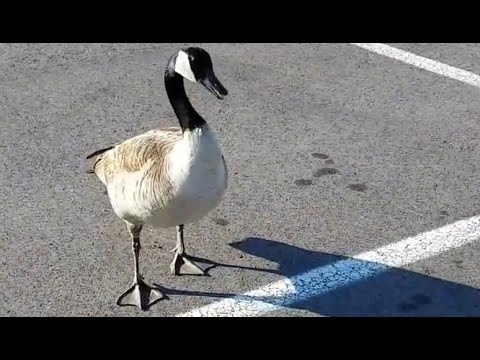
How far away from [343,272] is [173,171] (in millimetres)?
1272

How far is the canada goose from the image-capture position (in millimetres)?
4469

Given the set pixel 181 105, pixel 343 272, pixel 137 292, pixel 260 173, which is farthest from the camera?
pixel 260 173

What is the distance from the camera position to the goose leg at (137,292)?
4.73 metres

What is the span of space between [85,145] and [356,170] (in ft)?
6.87

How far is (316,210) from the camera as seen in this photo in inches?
223

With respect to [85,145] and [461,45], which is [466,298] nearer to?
[85,145]

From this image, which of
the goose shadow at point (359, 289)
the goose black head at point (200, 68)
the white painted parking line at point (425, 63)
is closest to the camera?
the goose black head at point (200, 68)

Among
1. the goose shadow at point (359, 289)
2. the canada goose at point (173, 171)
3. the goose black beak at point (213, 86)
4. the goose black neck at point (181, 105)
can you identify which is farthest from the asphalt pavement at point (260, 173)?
the goose black beak at point (213, 86)

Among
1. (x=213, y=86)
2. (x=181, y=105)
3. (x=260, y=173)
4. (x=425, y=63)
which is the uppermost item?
(x=213, y=86)

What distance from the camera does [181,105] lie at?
460 centimetres

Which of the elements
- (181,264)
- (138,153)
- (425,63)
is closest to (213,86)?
(138,153)

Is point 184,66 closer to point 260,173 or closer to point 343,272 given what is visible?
point 343,272

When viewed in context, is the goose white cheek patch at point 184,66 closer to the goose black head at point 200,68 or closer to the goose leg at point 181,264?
the goose black head at point 200,68

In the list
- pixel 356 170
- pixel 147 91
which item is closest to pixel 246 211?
pixel 356 170
